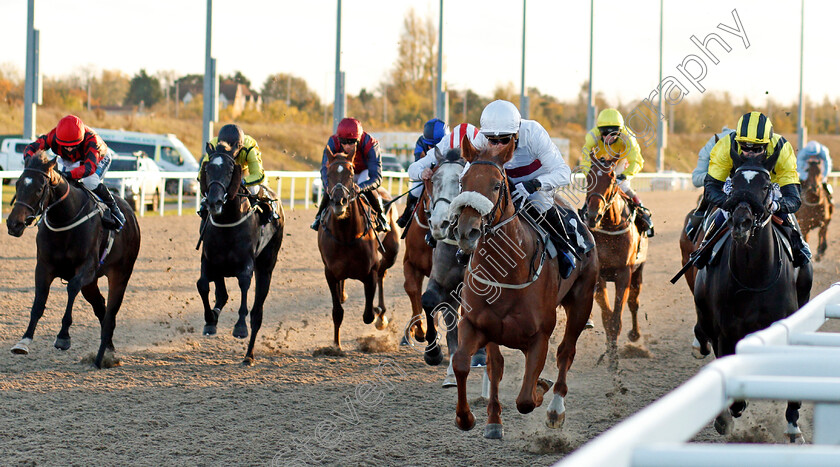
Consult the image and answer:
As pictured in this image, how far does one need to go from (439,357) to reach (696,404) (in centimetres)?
508

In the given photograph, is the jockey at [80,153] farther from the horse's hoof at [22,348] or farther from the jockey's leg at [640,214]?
the jockey's leg at [640,214]

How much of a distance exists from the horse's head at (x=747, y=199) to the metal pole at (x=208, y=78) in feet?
46.1

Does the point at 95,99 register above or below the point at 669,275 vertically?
above

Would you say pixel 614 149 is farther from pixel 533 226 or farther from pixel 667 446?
pixel 667 446

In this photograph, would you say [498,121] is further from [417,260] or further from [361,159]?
[361,159]

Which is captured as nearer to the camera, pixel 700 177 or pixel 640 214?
pixel 700 177

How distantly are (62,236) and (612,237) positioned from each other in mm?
4477

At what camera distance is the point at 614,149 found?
Result: 813cm

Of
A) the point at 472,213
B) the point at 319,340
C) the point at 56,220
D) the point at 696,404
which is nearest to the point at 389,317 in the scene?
the point at 319,340

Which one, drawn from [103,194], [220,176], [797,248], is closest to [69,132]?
[103,194]

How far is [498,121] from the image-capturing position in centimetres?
491

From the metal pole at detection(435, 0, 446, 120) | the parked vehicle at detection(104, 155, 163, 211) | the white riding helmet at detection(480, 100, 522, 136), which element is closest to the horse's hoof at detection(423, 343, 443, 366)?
the white riding helmet at detection(480, 100, 522, 136)

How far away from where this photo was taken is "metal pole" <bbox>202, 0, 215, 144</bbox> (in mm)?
17812

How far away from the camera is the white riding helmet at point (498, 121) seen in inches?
193
